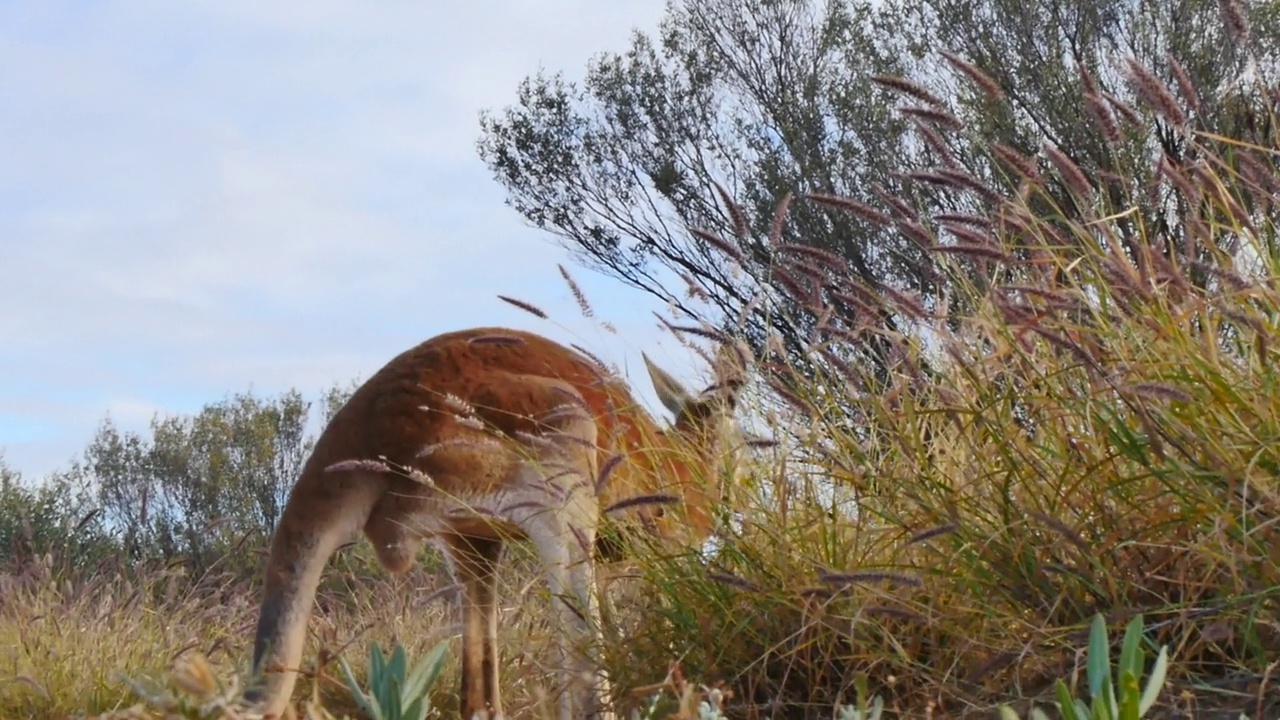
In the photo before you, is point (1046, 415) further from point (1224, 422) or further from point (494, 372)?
point (494, 372)

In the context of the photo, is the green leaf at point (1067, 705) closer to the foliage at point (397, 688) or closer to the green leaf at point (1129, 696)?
the green leaf at point (1129, 696)

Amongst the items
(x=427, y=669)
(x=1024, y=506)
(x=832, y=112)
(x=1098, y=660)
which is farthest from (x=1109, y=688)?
(x=832, y=112)

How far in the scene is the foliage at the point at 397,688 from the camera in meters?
1.96

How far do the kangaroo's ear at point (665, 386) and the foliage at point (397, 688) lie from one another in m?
2.94

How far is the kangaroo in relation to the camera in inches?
167

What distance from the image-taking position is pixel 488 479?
16.8ft

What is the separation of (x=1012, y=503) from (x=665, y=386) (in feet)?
5.86

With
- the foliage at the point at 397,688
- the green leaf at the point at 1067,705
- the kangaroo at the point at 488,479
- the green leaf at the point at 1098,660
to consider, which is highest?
the kangaroo at the point at 488,479

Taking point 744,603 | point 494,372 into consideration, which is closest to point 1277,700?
point 744,603

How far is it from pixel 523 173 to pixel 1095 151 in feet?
19.3

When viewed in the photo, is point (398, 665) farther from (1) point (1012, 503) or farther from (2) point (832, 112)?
(2) point (832, 112)

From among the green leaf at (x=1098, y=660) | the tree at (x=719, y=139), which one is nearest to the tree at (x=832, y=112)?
the tree at (x=719, y=139)

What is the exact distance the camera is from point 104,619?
22.6 ft

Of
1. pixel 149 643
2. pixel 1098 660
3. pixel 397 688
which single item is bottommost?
pixel 1098 660
